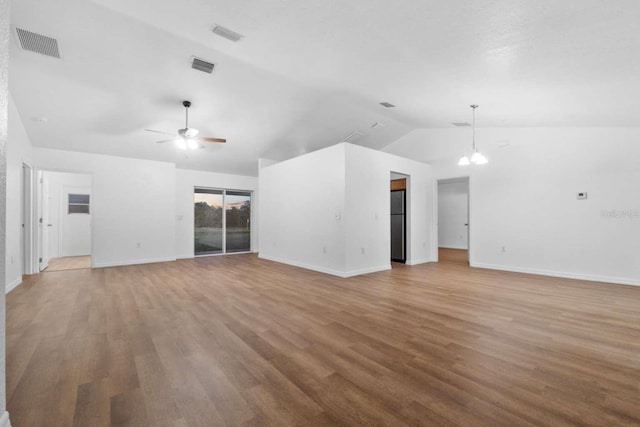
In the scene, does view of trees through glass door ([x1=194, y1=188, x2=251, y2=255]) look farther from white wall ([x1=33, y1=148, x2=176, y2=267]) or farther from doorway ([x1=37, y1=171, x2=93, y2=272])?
doorway ([x1=37, y1=171, x2=93, y2=272])

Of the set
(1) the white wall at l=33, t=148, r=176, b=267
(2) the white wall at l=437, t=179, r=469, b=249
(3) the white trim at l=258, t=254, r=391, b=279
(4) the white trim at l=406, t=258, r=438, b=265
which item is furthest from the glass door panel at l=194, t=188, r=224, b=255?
(2) the white wall at l=437, t=179, r=469, b=249

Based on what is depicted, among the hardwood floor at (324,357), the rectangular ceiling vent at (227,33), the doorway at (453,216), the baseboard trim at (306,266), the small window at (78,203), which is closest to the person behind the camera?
the hardwood floor at (324,357)

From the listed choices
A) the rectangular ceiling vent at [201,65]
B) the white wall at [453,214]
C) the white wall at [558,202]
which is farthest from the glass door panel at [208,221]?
the white wall at [453,214]

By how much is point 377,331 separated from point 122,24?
15.1ft

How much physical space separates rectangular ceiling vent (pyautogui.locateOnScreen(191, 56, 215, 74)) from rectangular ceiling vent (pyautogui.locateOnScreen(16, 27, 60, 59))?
156 centimetres

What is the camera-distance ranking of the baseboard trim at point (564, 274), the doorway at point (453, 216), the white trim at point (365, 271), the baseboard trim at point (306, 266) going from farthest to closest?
the doorway at point (453, 216)
the baseboard trim at point (306, 266)
the white trim at point (365, 271)
the baseboard trim at point (564, 274)

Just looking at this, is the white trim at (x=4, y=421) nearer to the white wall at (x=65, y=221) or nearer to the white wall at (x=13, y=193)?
the white wall at (x=13, y=193)

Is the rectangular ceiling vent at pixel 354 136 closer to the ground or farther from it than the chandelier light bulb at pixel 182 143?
farther from it

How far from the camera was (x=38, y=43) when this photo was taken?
A: 11.0ft

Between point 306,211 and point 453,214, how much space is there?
677 cm

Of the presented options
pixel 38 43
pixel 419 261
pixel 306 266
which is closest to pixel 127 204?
pixel 38 43

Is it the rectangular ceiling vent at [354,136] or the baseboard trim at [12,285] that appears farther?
the rectangular ceiling vent at [354,136]

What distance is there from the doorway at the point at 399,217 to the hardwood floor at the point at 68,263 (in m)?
7.65

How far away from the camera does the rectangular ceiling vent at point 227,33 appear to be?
3.16 meters
